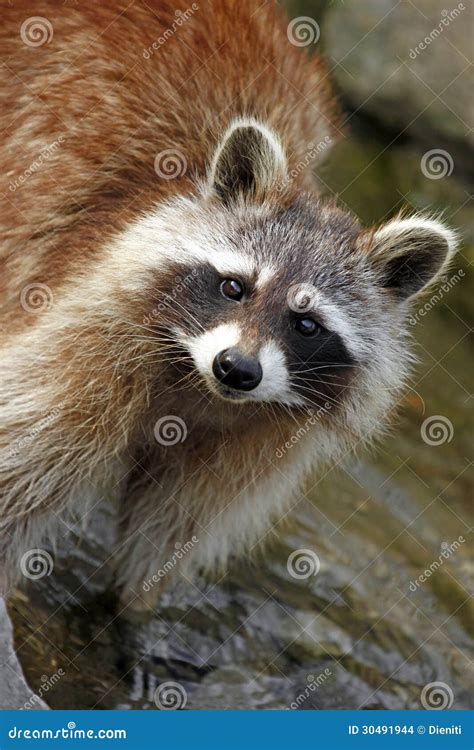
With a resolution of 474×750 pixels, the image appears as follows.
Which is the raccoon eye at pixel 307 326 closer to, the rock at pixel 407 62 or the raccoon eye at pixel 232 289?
the raccoon eye at pixel 232 289

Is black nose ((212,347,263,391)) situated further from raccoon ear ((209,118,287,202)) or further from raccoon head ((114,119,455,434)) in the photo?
raccoon ear ((209,118,287,202))

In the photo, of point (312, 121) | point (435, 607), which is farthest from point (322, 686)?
point (312, 121)

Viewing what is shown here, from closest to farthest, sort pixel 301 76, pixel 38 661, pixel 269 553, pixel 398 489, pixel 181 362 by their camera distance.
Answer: pixel 181 362 < pixel 38 661 < pixel 301 76 < pixel 269 553 < pixel 398 489

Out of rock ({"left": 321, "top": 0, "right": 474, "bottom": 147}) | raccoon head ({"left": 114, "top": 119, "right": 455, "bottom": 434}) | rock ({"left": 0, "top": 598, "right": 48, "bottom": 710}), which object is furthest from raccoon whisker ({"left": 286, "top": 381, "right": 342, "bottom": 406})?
rock ({"left": 321, "top": 0, "right": 474, "bottom": 147})

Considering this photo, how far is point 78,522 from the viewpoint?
18.6 feet

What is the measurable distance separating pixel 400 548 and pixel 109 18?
11.7 feet

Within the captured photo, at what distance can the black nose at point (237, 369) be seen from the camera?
3898mm

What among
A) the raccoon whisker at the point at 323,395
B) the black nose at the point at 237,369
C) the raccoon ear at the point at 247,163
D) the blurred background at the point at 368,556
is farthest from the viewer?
the blurred background at the point at 368,556

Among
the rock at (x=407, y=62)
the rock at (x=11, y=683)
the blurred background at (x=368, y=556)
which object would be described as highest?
the rock at (x=407, y=62)

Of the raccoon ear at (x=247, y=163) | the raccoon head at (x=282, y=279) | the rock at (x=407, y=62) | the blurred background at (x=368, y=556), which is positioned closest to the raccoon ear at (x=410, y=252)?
the raccoon head at (x=282, y=279)

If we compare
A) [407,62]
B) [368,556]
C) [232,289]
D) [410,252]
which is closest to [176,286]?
[232,289]

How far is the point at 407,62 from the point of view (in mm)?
8625

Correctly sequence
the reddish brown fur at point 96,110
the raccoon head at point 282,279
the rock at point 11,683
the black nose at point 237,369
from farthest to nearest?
1. the reddish brown fur at point 96,110
2. the raccoon head at point 282,279
3. the rock at point 11,683
4. the black nose at point 237,369

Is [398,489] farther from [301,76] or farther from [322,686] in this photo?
[301,76]
